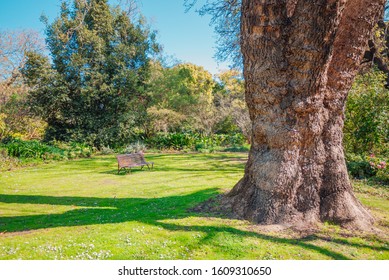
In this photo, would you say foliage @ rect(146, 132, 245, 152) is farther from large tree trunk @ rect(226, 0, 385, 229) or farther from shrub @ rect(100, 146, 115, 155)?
large tree trunk @ rect(226, 0, 385, 229)

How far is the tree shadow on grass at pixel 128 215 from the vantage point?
4.11 m

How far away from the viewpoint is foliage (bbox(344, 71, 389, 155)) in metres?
9.45

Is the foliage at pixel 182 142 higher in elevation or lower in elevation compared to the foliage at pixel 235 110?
lower

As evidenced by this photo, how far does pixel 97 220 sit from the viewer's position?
5316mm

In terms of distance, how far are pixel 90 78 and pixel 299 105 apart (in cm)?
1717

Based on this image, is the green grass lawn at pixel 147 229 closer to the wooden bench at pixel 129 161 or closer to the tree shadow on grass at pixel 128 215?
the tree shadow on grass at pixel 128 215

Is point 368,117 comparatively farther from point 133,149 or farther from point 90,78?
point 90,78

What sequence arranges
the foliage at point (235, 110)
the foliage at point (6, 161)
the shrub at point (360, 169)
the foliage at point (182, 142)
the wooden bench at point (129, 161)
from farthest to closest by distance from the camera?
the foliage at point (235, 110) < the foliage at point (182, 142) < the foliage at point (6, 161) < the wooden bench at point (129, 161) < the shrub at point (360, 169)

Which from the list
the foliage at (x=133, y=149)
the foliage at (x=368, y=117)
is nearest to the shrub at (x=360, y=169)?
the foliage at (x=368, y=117)

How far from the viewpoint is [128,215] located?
5.56m

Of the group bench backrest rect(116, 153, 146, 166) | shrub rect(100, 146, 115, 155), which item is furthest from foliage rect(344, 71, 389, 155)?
shrub rect(100, 146, 115, 155)

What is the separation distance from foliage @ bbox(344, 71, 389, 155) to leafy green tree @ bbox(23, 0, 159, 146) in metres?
A: 14.1

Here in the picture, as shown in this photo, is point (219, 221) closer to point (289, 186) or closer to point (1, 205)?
point (289, 186)

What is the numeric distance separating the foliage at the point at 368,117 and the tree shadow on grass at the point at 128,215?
6.32m
